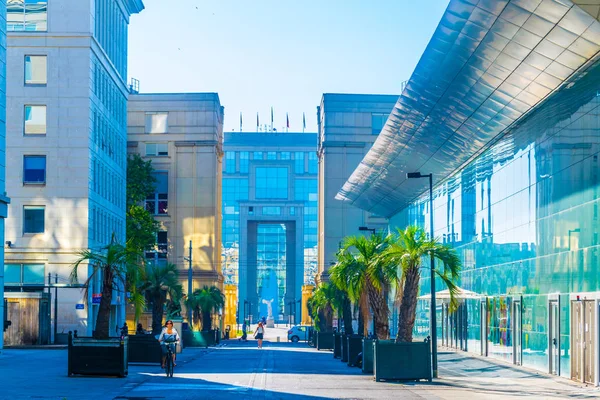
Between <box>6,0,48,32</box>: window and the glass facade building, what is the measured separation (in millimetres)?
23145

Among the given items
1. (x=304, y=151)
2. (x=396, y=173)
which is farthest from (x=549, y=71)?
(x=304, y=151)

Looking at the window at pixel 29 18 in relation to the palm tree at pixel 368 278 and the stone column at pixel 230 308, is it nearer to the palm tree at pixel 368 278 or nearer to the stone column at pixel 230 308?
the palm tree at pixel 368 278

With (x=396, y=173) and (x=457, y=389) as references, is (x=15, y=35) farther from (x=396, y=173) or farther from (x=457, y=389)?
(x=457, y=389)

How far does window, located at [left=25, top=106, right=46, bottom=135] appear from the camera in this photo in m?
69.0

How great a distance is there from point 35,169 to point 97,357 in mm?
38663

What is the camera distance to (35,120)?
69.1 m

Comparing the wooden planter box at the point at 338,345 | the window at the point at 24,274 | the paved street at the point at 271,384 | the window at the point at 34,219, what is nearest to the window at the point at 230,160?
the window at the point at 34,219

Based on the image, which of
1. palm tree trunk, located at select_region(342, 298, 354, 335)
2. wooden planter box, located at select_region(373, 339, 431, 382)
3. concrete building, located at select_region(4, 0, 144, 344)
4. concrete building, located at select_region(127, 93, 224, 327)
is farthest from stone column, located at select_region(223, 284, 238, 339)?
wooden planter box, located at select_region(373, 339, 431, 382)

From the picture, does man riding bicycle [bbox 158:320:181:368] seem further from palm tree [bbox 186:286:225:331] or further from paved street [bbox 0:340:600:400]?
palm tree [bbox 186:286:225:331]

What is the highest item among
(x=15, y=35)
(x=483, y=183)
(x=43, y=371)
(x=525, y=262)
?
(x=15, y=35)

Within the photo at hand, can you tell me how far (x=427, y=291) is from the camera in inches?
2852

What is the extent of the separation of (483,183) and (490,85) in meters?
12.2

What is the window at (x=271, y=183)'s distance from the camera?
18888 cm

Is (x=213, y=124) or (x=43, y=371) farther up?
(x=213, y=124)
